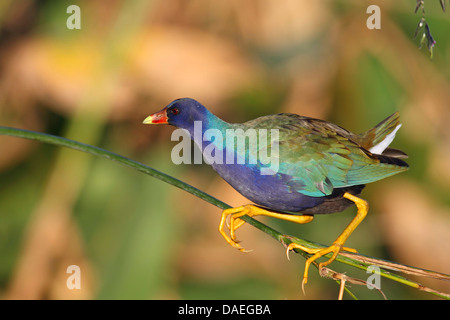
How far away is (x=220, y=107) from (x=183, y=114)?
1930 mm

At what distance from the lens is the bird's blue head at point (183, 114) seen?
2.10 m

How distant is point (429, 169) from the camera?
150 inches

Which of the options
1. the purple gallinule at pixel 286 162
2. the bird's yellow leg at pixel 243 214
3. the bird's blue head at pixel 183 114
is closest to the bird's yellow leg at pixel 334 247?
the purple gallinule at pixel 286 162

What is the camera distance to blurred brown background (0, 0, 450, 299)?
3656mm

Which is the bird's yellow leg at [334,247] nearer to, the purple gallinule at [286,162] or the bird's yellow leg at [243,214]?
the purple gallinule at [286,162]

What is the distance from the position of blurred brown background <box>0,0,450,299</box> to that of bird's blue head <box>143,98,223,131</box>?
133cm

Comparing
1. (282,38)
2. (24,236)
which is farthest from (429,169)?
(24,236)

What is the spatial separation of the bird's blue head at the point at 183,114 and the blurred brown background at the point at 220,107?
133 cm

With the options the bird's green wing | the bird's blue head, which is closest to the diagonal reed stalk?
the bird's green wing

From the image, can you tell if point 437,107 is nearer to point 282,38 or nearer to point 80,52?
point 282,38

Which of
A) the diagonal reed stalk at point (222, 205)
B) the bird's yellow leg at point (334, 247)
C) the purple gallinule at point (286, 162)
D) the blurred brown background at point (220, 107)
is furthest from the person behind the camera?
the blurred brown background at point (220, 107)

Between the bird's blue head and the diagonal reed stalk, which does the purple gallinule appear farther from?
the diagonal reed stalk

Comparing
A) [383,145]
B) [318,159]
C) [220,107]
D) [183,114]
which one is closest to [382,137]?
[383,145]

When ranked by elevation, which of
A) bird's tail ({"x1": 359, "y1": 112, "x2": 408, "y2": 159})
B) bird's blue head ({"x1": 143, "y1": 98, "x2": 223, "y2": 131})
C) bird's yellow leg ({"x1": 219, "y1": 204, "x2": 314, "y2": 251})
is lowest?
bird's yellow leg ({"x1": 219, "y1": 204, "x2": 314, "y2": 251})
